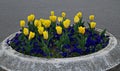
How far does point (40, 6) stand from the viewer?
28.2ft

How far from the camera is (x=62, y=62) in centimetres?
284

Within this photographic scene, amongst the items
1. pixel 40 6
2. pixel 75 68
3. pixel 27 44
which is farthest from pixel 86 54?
pixel 40 6

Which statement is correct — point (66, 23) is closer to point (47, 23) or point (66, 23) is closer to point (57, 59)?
point (47, 23)

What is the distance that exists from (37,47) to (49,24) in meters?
0.33

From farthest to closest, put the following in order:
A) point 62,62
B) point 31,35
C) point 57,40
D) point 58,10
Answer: point 58,10 < point 57,40 < point 31,35 < point 62,62

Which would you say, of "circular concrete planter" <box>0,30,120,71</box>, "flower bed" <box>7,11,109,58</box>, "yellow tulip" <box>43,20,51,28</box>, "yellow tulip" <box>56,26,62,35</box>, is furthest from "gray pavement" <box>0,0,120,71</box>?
"circular concrete planter" <box>0,30,120,71</box>

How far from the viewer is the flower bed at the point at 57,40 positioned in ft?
10.3

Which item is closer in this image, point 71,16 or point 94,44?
point 94,44

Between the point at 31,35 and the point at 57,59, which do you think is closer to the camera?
the point at 57,59

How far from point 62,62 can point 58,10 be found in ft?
17.3

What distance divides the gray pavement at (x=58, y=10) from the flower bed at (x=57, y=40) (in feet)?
9.50

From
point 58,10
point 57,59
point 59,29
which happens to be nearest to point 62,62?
point 57,59

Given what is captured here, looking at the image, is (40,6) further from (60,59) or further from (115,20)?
(60,59)

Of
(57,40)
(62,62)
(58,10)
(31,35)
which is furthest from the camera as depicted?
(58,10)
